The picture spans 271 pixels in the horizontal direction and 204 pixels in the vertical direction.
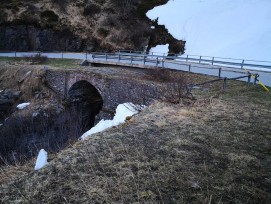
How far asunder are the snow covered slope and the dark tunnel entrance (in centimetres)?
1665

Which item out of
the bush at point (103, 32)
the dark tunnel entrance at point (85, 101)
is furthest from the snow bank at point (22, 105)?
the bush at point (103, 32)

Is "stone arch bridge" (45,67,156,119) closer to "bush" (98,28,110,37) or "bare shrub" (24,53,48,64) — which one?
"bare shrub" (24,53,48,64)

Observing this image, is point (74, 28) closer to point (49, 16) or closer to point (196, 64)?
point (49, 16)

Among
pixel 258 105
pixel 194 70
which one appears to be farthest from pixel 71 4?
pixel 258 105

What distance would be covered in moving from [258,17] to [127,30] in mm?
15639

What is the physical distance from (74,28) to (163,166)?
36.0 m

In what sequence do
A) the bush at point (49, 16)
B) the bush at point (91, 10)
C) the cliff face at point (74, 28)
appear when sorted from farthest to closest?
the bush at point (91, 10) → the bush at point (49, 16) → the cliff face at point (74, 28)

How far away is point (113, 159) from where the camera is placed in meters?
6.02

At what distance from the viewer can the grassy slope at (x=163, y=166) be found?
479cm

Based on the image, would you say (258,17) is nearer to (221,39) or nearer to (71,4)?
(221,39)

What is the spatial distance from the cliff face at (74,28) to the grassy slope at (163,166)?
98.1 feet

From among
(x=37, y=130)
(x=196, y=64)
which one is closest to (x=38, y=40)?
(x=37, y=130)

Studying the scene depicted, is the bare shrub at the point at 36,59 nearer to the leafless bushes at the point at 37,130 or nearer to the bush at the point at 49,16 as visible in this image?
the bush at the point at 49,16

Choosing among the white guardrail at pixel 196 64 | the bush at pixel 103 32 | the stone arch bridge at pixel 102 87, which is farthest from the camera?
the bush at pixel 103 32
